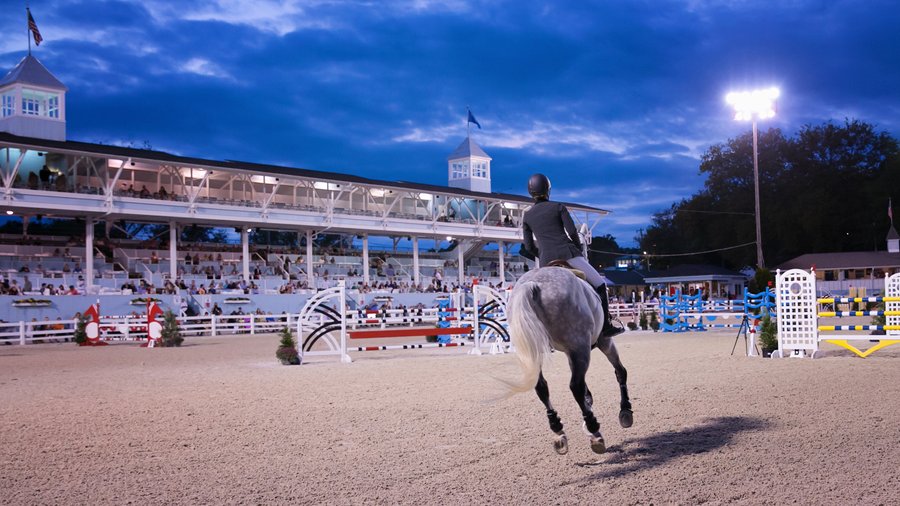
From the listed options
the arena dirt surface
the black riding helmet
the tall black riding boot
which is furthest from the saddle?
the arena dirt surface

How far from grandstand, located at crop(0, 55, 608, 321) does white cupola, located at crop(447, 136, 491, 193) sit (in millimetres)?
9617

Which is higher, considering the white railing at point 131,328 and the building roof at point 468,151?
the building roof at point 468,151

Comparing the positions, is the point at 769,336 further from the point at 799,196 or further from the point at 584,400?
the point at 799,196

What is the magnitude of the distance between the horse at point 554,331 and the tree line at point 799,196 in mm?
66744

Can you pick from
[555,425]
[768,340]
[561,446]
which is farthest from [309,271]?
[561,446]

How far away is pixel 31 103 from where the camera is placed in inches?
1726

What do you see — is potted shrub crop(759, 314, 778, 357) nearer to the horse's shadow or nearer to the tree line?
the horse's shadow

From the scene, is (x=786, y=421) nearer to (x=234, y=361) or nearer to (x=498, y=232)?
(x=234, y=361)

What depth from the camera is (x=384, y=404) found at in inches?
397

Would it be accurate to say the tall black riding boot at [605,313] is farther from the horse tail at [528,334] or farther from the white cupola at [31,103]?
the white cupola at [31,103]

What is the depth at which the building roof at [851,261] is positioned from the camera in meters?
53.6

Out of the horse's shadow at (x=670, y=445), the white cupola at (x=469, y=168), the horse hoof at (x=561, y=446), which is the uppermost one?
the white cupola at (x=469, y=168)

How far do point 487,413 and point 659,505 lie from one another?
410 centimetres

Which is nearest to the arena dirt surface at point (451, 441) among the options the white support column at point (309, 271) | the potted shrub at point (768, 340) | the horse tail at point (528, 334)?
the horse tail at point (528, 334)
